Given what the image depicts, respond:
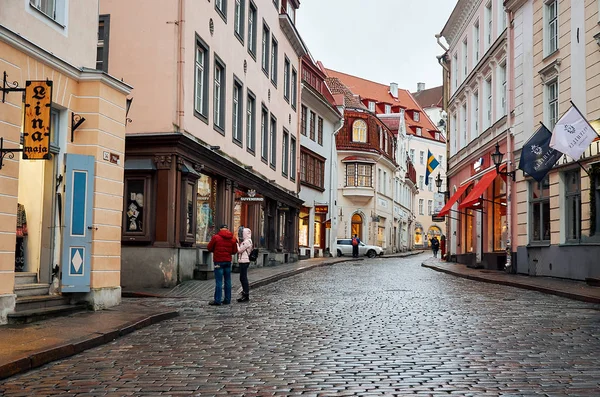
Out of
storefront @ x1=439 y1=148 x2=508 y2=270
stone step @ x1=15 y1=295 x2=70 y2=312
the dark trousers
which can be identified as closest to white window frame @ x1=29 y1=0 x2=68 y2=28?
stone step @ x1=15 y1=295 x2=70 y2=312

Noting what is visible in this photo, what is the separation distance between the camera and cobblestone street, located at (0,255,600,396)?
23.0 ft

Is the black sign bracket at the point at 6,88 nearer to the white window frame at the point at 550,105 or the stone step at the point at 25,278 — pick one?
the stone step at the point at 25,278

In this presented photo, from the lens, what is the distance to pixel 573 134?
60.8 feet

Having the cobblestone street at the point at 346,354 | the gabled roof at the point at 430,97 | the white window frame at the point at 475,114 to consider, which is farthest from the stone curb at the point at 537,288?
the gabled roof at the point at 430,97

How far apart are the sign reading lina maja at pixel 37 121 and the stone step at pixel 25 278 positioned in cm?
251

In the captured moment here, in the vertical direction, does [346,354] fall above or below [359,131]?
below

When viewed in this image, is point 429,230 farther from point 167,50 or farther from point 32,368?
point 32,368

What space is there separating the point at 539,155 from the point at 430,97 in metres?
92.0

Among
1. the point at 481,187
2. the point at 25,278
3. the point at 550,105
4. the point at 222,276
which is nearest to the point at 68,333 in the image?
the point at 25,278

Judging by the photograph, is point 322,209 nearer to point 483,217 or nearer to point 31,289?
point 483,217

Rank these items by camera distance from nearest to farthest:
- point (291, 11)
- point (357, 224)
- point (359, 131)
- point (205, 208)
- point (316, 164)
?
point (205, 208) → point (291, 11) → point (316, 164) → point (359, 131) → point (357, 224)

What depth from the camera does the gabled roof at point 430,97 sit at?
10900cm

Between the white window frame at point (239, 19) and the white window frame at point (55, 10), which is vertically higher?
the white window frame at point (239, 19)

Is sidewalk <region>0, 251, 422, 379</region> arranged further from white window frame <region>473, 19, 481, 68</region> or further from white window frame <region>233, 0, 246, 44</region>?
white window frame <region>473, 19, 481, 68</region>
